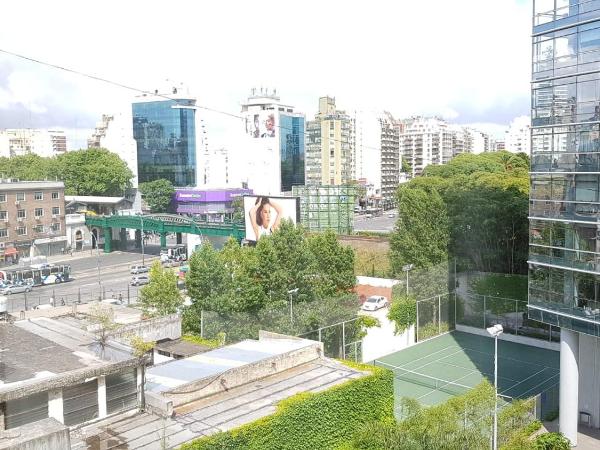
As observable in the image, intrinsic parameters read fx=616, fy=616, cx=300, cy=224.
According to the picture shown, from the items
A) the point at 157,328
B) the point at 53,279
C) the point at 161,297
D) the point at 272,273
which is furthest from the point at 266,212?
the point at 157,328

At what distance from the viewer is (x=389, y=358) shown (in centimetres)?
2495

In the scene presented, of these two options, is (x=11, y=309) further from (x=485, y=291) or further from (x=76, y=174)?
(x=76, y=174)

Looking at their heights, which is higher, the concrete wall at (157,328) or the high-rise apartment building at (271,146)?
the high-rise apartment building at (271,146)

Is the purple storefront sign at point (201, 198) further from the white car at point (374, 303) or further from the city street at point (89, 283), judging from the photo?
the white car at point (374, 303)

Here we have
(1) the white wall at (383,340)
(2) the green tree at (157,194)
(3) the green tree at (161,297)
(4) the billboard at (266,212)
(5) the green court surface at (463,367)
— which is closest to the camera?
(5) the green court surface at (463,367)

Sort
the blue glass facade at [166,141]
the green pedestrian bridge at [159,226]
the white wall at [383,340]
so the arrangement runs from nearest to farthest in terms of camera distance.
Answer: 1. the white wall at [383,340]
2. the green pedestrian bridge at [159,226]
3. the blue glass facade at [166,141]

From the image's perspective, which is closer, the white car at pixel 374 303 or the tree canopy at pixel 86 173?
the white car at pixel 374 303

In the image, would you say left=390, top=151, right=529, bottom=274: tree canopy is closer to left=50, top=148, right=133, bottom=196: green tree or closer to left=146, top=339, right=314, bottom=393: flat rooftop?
left=146, top=339, right=314, bottom=393: flat rooftop

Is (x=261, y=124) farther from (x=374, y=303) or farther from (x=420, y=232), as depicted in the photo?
(x=374, y=303)

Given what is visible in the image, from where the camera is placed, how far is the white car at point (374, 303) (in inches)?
1121

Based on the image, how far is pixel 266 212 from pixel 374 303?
13.3m

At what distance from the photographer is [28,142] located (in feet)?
401

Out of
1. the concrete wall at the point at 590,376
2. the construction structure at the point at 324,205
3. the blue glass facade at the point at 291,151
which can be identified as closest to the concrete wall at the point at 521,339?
the concrete wall at the point at 590,376

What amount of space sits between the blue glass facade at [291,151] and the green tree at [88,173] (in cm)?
2375
